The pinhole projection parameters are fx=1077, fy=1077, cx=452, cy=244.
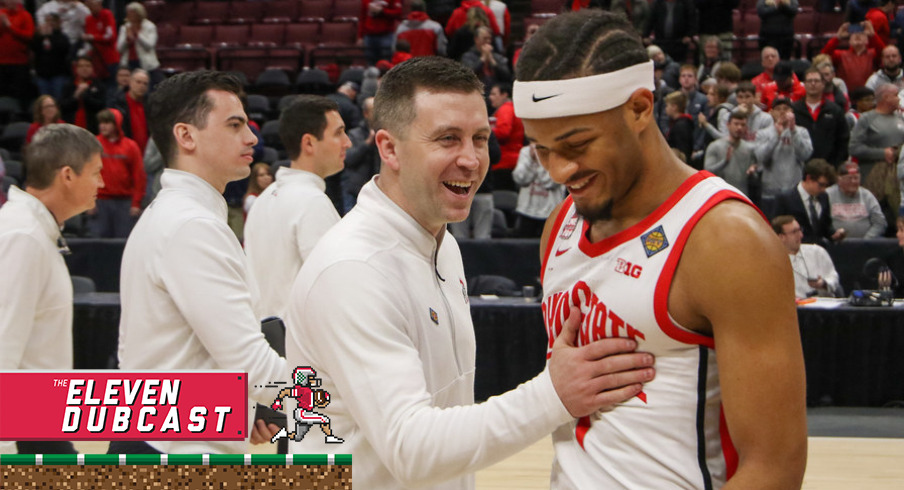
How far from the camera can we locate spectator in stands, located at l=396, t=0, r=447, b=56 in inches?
482

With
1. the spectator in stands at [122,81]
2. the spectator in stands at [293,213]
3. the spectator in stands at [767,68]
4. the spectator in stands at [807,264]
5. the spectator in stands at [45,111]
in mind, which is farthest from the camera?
the spectator in stands at [122,81]

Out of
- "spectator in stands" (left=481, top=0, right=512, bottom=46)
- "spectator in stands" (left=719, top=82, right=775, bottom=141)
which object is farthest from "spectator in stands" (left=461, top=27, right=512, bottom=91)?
"spectator in stands" (left=719, top=82, right=775, bottom=141)

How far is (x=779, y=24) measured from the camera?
1218 cm

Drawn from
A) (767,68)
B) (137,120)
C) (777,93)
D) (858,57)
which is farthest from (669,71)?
(137,120)

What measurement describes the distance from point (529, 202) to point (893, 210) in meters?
3.37

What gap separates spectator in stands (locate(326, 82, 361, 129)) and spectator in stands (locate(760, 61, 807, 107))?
4252 mm

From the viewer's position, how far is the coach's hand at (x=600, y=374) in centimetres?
188

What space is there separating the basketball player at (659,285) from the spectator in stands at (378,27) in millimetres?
11456

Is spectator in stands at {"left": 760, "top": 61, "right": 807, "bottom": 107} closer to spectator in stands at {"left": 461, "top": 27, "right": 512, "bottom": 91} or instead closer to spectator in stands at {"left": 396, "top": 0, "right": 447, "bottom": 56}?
spectator in stands at {"left": 461, "top": 27, "right": 512, "bottom": 91}

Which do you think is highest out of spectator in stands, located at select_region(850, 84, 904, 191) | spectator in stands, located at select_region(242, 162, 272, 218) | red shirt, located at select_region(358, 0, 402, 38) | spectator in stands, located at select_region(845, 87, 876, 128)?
red shirt, located at select_region(358, 0, 402, 38)

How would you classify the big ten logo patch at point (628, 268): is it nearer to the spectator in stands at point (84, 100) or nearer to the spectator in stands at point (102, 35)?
the spectator in stands at point (84, 100)

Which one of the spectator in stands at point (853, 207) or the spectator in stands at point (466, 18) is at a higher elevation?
the spectator in stands at point (466, 18)

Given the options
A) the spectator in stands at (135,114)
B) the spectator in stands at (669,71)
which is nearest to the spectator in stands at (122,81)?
the spectator in stands at (135,114)

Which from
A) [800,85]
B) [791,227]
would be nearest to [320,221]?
[791,227]
